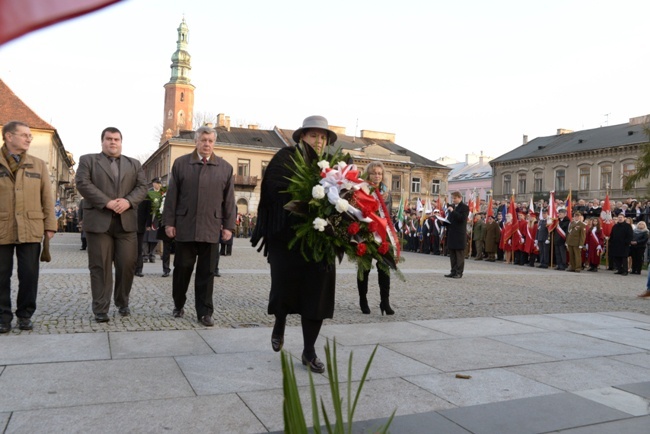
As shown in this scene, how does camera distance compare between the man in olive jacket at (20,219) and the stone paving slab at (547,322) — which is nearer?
the man in olive jacket at (20,219)

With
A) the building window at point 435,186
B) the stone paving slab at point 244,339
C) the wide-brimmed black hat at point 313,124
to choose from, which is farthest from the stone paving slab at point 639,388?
the building window at point 435,186

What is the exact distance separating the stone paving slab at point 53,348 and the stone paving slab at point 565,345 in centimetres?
397

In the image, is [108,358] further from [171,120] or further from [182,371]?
[171,120]

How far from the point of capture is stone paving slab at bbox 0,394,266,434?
10.4 ft

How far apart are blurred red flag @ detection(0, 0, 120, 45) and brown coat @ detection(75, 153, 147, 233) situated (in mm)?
5844

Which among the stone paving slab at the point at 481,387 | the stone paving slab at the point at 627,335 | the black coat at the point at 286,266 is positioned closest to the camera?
the stone paving slab at the point at 481,387

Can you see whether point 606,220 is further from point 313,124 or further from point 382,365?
point 313,124

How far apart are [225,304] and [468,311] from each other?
343 centimetres

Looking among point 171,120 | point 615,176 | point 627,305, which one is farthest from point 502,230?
point 171,120

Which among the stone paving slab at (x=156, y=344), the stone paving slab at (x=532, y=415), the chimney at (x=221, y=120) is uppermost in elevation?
the chimney at (x=221, y=120)

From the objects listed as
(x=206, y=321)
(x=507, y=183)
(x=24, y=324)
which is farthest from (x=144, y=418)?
(x=507, y=183)

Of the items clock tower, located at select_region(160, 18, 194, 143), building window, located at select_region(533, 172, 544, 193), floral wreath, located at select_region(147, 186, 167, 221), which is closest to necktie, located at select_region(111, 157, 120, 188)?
floral wreath, located at select_region(147, 186, 167, 221)

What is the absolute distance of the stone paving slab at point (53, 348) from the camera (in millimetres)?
4605

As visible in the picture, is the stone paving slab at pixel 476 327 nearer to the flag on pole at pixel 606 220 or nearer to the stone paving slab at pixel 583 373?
the stone paving slab at pixel 583 373
